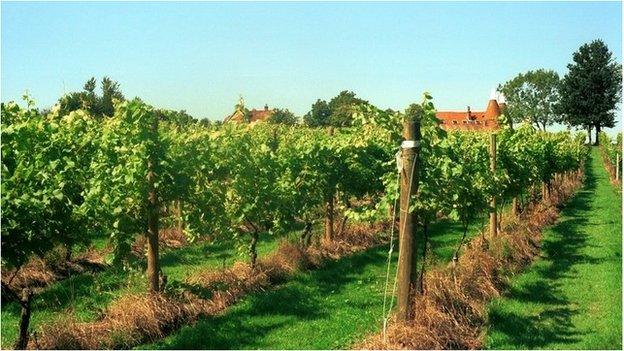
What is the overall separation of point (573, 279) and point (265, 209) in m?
5.19

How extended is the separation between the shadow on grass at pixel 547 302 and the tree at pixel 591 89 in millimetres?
63317

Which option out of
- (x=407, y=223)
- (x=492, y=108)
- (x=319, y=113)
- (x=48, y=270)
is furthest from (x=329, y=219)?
(x=319, y=113)

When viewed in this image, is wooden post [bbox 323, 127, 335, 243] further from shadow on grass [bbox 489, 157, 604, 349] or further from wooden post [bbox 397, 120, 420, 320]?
wooden post [bbox 397, 120, 420, 320]

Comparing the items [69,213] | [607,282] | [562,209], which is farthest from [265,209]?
[562,209]

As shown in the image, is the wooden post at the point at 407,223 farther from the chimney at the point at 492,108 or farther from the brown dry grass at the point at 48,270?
the chimney at the point at 492,108

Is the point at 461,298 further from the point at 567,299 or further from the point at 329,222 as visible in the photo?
the point at 329,222

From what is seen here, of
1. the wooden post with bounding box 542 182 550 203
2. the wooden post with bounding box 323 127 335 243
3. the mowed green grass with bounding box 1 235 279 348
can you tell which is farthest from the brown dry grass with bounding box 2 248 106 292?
the wooden post with bounding box 542 182 550 203

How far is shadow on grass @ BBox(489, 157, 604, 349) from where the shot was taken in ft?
22.3

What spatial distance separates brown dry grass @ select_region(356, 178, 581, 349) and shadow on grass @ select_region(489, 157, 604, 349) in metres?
0.25

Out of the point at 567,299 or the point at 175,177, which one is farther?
the point at 567,299

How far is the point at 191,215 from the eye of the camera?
8.12 m

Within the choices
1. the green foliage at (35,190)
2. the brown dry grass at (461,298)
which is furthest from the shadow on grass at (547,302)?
the green foliage at (35,190)

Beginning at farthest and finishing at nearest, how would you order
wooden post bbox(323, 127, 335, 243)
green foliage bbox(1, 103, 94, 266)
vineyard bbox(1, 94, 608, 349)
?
wooden post bbox(323, 127, 335, 243) < vineyard bbox(1, 94, 608, 349) < green foliage bbox(1, 103, 94, 266)

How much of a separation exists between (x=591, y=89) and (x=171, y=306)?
7384 cm
